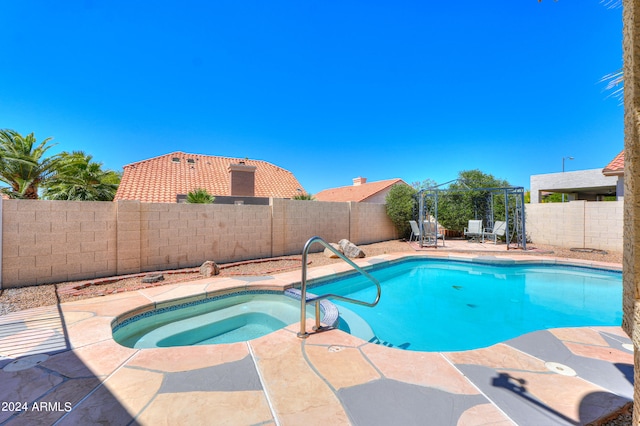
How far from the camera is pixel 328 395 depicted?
6.53ft

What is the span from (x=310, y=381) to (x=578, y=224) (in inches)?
497

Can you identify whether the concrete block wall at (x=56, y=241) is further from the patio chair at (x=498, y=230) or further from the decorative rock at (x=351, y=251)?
the patio chair at (x=498, y=230)

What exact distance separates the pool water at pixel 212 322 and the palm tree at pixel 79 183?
974 cm

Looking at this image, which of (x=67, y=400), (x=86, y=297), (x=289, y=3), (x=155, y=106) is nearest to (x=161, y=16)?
(x=289, y=3)

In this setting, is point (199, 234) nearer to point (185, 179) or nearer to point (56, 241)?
point (56, 241)

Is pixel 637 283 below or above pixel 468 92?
below

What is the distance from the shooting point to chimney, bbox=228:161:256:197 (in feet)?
46.4

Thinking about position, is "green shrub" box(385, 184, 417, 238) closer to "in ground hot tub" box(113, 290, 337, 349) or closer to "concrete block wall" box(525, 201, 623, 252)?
"concrete block wall" box(525, 201, 623, 252)

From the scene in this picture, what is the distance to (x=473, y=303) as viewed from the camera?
5.60m

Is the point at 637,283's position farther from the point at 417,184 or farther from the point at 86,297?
the point at 417,184

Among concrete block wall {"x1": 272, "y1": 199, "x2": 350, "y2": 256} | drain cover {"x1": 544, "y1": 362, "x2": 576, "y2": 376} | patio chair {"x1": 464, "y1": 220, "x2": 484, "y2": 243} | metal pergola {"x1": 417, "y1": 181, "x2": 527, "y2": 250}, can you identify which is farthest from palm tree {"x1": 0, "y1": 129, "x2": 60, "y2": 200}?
patio chair {"x1": 464, "y1": 220, "x2": 484, "y2": 243}

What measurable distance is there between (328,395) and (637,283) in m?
1.94

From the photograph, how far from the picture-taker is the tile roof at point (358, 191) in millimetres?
19739

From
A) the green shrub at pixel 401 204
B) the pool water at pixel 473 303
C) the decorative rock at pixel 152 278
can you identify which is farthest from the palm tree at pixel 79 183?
the green shrub at pixel 401 204
